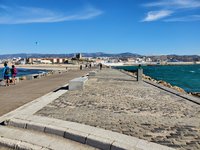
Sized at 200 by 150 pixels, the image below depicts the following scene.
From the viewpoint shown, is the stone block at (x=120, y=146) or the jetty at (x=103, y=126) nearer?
the stone block at (x=120, y=146)

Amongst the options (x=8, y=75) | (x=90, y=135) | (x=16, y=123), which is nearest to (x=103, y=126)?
(x=90, y=135)

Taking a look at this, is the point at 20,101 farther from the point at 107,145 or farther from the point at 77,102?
the point at 107,145

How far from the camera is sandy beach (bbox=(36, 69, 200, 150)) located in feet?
22.3

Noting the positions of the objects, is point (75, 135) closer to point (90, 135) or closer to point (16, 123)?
point (90, 135)

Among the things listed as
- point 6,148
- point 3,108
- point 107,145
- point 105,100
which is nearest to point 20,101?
point 3,108

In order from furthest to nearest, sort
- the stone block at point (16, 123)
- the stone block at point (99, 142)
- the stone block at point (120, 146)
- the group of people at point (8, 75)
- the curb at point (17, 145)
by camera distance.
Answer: the group of people at point (8, 75) < the stone block at point (16, 123) < the curb at point (17, 145) < the stone block at point (99, 142) < the stone block at point (120, 146)

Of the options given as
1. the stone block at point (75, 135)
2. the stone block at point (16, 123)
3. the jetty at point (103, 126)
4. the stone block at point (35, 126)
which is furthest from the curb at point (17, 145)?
the stone block at point (16, 123)

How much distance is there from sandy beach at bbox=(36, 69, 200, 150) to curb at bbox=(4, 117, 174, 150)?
17.8 inches

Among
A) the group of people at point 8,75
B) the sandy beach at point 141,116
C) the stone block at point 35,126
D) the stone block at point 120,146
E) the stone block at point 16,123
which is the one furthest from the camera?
the group of people at point 8,75

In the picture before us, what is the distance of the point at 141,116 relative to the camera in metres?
8.92

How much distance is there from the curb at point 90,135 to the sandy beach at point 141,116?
45 centimetres

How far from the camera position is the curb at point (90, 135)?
5.90 meters

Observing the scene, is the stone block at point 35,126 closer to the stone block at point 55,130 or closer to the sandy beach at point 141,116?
the stone block at point 55,130

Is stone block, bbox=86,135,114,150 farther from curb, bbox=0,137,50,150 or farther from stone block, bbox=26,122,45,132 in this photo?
stone block, bbox=26,122,45,132
